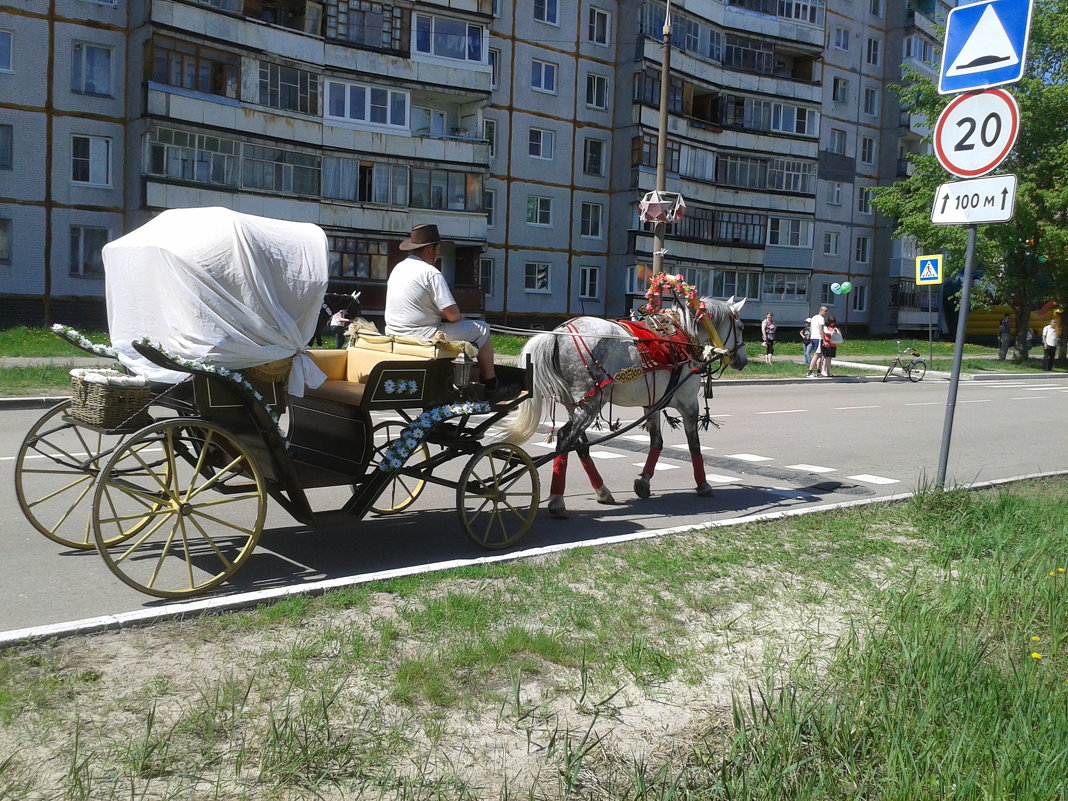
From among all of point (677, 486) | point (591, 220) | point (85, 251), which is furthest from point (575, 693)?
point (591, 220)

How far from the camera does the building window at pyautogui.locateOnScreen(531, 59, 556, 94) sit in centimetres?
4586

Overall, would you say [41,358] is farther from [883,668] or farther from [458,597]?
[883,668]

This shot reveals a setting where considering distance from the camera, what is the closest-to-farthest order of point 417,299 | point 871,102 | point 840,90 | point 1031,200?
1. point 417,299
2. point 1031,200
3. point 840,90
4. point 871,102

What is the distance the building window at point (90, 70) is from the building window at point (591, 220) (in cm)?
2223

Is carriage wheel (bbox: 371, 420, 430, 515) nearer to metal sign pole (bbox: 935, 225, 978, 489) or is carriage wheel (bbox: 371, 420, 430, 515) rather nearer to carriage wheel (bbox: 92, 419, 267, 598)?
carriage wheel (bbox: 92, 419, 267, 598)

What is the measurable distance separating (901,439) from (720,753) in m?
12.4

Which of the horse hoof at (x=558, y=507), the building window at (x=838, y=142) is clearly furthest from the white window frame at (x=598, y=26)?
the horse hoof at (x=558, y=507)

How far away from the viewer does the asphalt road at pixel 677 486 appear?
6.47 m

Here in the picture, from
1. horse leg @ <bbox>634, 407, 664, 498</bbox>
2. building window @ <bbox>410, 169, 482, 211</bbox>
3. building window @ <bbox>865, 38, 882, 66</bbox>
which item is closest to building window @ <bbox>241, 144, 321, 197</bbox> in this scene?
building window @ <bbox>410, 169, 482, 211</bbox>

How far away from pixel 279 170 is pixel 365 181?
3.73 meters

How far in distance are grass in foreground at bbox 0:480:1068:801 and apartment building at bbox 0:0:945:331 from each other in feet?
101

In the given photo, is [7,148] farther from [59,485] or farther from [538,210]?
[59,485]

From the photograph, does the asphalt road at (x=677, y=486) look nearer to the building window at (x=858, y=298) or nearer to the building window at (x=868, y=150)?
the building window at (x=858, y=298)

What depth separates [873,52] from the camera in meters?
61.8
